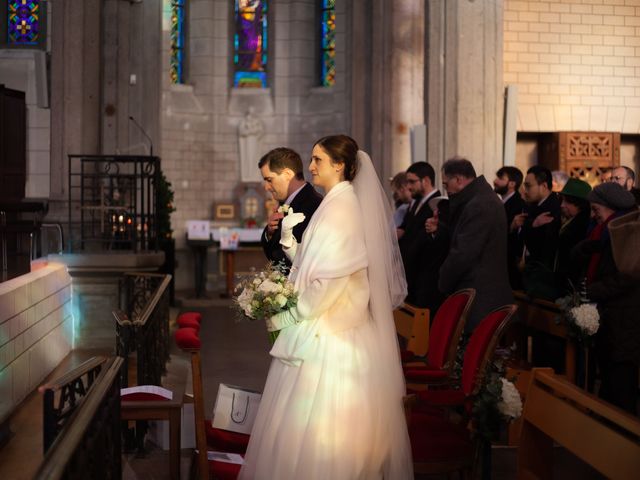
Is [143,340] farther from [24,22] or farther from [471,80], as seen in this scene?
[24,22]

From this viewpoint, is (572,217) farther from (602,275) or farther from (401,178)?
(401,178)

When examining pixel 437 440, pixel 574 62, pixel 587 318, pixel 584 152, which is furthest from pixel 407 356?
pixel 574 62

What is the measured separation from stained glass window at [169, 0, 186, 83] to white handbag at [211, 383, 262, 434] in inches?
592

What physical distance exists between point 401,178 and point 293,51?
431 inches

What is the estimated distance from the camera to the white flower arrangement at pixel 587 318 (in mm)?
5102

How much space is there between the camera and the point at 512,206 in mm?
7324

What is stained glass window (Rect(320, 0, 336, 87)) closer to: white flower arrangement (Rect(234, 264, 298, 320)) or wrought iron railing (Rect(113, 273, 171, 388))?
wrought iron railing (Rect(113, 273, 171, 388))

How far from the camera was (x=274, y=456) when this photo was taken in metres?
3.74

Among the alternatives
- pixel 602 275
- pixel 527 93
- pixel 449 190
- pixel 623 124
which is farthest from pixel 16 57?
pixel 602 275

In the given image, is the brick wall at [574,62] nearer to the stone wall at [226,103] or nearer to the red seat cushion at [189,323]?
the red seat cushion at [189,323]

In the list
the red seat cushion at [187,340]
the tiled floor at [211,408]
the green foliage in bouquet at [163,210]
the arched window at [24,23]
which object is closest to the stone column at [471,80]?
the tiled floor at [211,408]

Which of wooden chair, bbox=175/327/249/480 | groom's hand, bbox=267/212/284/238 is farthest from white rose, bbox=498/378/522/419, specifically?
groom's hand, bbox=267/212/284/238

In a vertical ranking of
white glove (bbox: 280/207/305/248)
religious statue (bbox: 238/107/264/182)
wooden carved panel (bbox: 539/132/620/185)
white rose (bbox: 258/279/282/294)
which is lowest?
white rose (bbox: 258/279/282/294)

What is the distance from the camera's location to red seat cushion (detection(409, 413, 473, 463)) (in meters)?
3.74
